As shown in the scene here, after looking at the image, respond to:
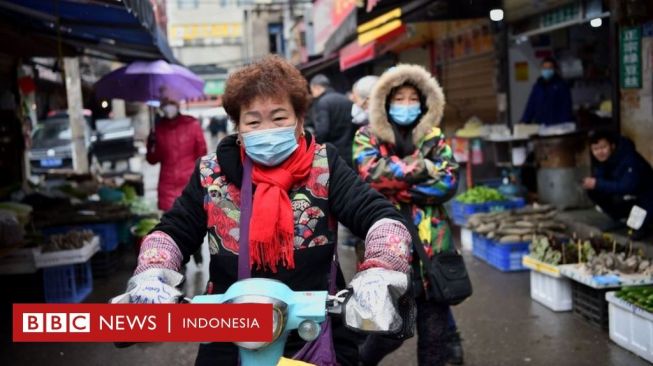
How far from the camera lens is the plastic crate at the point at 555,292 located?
659cm

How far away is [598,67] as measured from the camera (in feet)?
37.4

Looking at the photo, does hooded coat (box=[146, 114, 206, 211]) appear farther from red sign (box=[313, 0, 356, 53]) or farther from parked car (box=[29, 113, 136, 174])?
parked car (box=[29, 113, 136, 174])

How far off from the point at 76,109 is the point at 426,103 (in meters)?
14.6

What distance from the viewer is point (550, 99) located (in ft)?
34.1

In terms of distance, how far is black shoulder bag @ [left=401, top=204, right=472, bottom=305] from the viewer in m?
4.29

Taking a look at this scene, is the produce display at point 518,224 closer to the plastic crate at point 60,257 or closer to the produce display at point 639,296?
the produce display at point 639,296

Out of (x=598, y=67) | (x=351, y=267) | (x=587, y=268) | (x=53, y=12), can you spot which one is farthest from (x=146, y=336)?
(x=598, y=67)

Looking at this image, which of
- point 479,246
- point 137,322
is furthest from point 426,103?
point 479,246

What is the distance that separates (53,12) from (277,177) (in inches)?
218

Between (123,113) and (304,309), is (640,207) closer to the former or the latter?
(304,309)

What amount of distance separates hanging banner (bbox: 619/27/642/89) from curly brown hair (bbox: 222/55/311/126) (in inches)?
245

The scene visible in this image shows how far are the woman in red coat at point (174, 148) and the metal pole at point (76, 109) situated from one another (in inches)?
352

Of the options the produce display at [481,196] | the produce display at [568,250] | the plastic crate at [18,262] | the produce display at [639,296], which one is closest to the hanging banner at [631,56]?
the produce display at [568,250]

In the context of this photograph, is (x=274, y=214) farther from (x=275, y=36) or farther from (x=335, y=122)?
(x=275, y=36)
